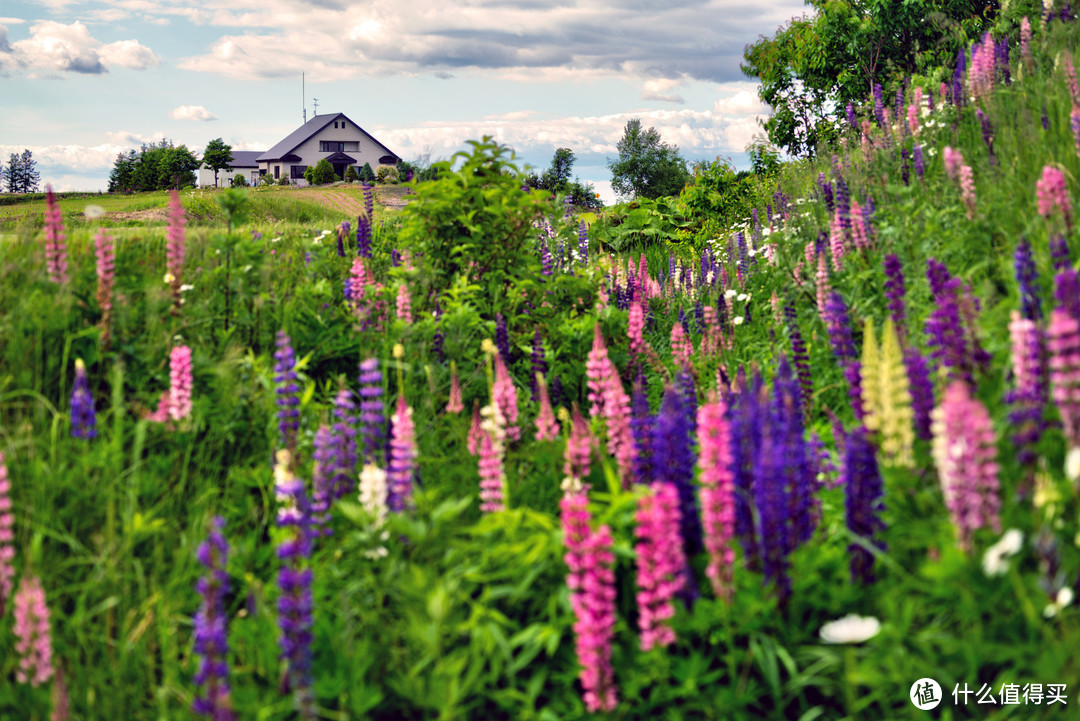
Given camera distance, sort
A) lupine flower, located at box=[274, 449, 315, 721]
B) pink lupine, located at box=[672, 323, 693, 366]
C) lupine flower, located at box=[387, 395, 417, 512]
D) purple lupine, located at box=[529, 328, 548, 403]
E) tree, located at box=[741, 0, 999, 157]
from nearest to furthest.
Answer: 1. lupine flower, located at box=[274, 449, 315, 721]
2. lupine flower, located at box=[387, 395, 417, 512]
3. purple lupine, located at box=[529, 328, 548, 403]
4. pink lupine, located at box=[672, 323, 693, 366]
5. tree, located at box=[741, 0, 999, 157]

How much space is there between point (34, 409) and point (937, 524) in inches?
169

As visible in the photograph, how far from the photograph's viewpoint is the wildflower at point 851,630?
2.31 m

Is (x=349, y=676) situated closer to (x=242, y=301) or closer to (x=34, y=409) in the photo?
(x=34, y=409)

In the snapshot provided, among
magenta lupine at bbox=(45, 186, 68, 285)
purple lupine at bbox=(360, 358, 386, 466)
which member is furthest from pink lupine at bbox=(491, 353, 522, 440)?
magenta lupine at bbox=(45, 186, 68, 285)

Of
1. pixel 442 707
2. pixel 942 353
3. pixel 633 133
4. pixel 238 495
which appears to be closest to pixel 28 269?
pixel 238 495

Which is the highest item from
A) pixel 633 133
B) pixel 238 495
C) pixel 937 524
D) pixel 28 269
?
pixel 633 133

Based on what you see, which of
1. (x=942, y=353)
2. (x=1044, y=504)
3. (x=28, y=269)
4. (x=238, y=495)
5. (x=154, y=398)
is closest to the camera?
(x=1044, y=504)

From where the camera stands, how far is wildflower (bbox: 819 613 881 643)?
2.31m

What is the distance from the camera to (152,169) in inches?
2948

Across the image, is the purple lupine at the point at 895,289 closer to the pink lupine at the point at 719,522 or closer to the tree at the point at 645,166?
the pink lupine at the point at 719,522

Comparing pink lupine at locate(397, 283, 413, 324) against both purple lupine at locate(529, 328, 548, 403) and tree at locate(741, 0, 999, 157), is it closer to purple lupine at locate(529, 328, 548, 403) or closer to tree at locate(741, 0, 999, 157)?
purple lupine at locate(529, 328, 548, 403)

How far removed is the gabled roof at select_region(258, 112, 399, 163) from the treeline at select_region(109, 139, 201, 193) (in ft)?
55.6

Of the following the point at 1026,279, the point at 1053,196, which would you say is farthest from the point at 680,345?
the point at 1026,279

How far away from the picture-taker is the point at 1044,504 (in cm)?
220
